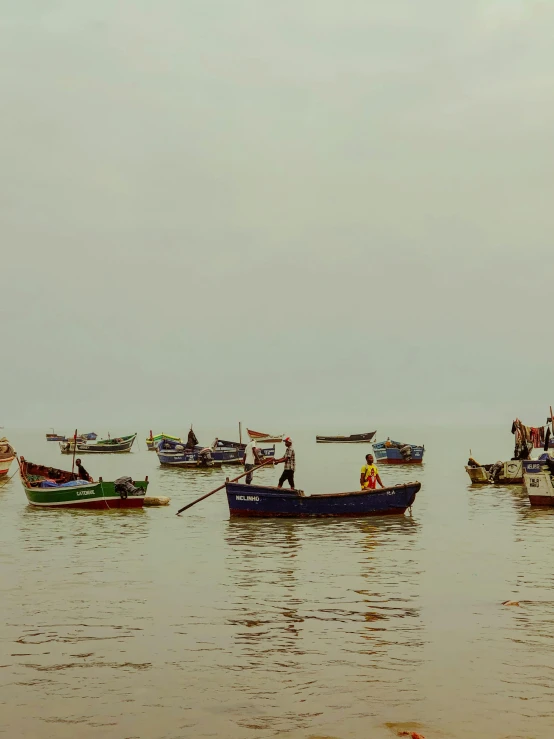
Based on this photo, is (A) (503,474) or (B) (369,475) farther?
(A) (503,474)

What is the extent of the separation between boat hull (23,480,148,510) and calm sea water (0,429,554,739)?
6.16 meters

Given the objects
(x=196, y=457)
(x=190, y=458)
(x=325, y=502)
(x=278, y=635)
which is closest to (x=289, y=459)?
(x=325, y=502)

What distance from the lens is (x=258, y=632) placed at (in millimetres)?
12406

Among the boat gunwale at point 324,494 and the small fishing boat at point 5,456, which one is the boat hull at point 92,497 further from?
the small fishing boat at point 5,456

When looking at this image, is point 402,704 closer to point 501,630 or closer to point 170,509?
point 501,630

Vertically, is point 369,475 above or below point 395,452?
above

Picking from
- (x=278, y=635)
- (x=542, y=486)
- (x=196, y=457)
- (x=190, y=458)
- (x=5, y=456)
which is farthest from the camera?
(x=190, y=458)

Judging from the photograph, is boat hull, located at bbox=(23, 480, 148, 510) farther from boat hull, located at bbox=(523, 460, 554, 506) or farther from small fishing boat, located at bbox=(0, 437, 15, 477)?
small fishing boat, located at bbox=(0, 437, 15, 477)

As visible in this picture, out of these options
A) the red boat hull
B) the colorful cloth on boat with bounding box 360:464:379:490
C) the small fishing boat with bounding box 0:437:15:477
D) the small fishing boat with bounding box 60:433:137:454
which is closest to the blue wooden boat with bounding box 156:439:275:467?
the small fishing boat with bounding box 0:437:15:477

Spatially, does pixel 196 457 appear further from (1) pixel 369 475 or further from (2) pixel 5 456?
(1) pixel 369 475

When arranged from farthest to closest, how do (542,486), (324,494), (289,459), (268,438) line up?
(268,438) → (542,486) → (289,459) → (324,494)

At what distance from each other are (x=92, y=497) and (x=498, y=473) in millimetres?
22280

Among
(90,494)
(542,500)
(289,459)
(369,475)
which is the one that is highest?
(289,459)

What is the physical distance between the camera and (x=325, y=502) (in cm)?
2706
